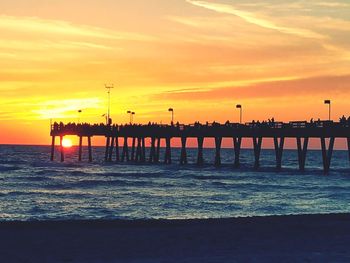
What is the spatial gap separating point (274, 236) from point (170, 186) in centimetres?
3250

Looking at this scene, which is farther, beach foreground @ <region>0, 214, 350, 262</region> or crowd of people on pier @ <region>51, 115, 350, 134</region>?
crowd of people on pier @ <region>51, 115, 350, 134</region>

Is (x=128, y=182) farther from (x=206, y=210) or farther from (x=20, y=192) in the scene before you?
(x=206, y=210)

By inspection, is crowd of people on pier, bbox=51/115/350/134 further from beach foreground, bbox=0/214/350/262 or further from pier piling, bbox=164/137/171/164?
beach foreground, bbox=0/214/350/262

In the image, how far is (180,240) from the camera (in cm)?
1797

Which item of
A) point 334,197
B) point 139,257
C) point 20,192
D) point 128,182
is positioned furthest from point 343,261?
point 128,182

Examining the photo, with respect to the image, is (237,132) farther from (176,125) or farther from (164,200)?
(164,200)

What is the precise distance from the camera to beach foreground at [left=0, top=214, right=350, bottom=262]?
15.5 metres

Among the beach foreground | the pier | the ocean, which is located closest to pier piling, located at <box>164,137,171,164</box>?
the pier

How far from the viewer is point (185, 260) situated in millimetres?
14984

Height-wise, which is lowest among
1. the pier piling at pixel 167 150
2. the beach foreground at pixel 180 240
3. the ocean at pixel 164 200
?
the ocean at pixel 164 200

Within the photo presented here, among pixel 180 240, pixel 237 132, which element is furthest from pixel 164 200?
pixel 237 132

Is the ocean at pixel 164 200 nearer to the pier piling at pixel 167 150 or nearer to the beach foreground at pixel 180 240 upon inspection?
the beach foreground at pixel 180 240

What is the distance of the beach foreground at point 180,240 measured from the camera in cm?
1549

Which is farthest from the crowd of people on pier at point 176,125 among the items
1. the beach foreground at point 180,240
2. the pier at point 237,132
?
the beach foreground at point 180,240
